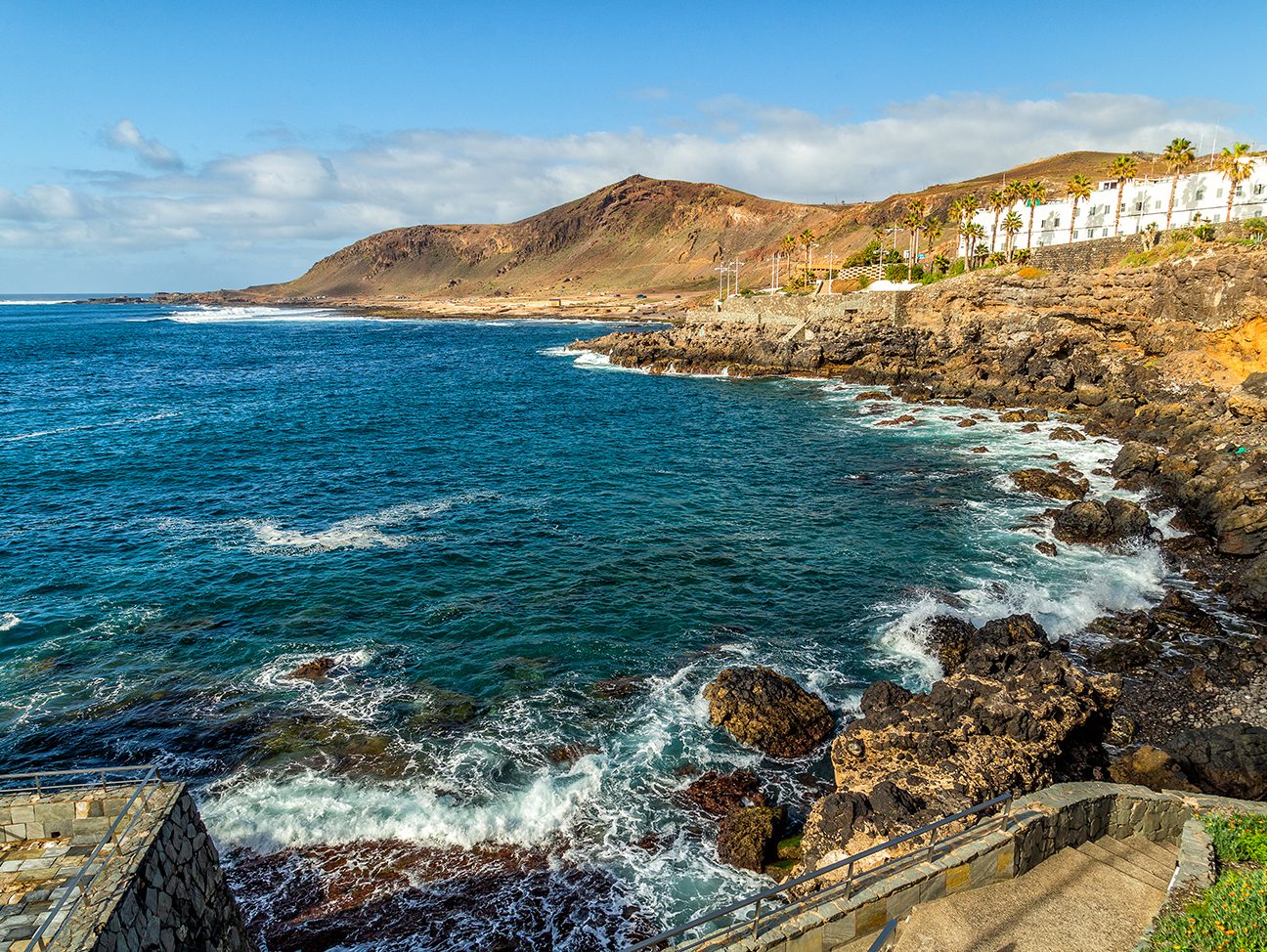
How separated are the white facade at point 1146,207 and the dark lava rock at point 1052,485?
48780mm

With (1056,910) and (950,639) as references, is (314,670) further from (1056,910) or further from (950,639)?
(1056,910)

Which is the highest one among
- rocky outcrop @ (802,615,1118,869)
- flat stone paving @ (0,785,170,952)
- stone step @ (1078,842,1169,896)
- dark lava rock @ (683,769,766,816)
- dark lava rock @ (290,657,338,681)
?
flat stone paving @ (0,785,170,952)

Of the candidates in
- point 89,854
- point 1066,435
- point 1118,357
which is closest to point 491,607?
point 89,854

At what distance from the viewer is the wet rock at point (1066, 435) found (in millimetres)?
45062

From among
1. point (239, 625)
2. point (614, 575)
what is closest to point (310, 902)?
point (239, 625)

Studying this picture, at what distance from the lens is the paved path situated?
958cm

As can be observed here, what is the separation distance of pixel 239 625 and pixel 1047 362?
2276 inches

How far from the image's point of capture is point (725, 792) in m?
16.9

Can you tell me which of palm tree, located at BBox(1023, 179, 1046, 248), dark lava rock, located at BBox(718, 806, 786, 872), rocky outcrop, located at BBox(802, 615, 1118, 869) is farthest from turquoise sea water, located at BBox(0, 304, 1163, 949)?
palm tree, located at BBox(1023, 179, 1046, 248)

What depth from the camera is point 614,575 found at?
28.5 m

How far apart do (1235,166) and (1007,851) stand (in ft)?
239

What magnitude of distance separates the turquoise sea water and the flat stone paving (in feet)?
16.6

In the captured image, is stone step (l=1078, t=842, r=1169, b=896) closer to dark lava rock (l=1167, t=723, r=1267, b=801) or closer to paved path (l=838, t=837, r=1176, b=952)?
paved path (l=838, t=837, r=1176, b=952)

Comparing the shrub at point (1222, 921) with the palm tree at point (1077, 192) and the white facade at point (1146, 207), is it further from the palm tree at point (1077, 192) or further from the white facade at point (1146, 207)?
the white facade at point (1146, 207)
